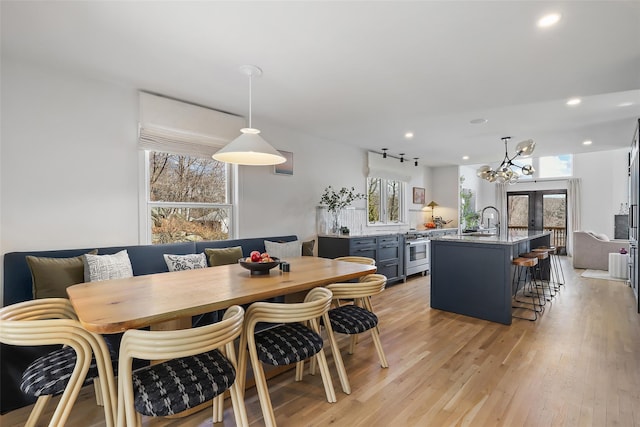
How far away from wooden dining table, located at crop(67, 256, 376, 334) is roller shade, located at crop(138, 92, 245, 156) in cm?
158

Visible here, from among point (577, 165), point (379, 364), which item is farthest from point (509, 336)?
point (577, 165)

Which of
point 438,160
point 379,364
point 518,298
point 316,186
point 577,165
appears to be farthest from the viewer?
point 577,165

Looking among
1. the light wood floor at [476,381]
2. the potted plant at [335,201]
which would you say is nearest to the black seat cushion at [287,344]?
the light wood floor at [476,381]

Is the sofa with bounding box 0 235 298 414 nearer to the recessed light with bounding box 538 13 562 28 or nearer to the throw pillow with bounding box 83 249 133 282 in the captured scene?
the throw pillow with bounding box 83 249 133 282

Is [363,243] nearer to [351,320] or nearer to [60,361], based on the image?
[351,320]

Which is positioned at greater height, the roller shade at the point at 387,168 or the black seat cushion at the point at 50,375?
the roller shade at the point at 387,168

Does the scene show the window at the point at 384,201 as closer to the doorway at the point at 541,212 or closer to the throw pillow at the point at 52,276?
the throw pillow at the point at 52,276

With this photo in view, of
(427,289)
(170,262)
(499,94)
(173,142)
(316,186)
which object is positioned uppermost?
(499,94)

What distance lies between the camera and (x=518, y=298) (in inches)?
182

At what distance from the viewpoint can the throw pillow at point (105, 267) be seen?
2.51 metres

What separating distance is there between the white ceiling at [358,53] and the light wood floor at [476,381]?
2398 mm

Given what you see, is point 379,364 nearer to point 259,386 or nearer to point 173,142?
point 259,386

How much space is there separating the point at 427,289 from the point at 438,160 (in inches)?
129

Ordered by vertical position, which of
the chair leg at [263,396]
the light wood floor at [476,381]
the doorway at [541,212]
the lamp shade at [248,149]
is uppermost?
the lamp shade at [248,149]
